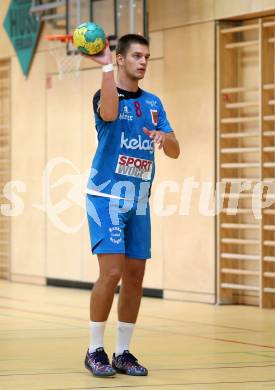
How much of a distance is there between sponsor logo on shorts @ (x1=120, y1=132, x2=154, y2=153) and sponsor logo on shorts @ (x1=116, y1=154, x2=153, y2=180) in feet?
0.24

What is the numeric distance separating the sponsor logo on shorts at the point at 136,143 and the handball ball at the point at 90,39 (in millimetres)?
580

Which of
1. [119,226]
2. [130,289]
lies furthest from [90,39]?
[130,289]

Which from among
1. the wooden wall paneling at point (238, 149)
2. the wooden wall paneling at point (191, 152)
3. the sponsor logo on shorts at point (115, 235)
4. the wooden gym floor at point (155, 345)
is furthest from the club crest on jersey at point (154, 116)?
the wooden wall paneling at point (191, 152)

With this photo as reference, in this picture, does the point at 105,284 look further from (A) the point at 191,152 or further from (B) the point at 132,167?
(A) the point at 191,152

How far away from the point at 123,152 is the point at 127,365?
1400 mm

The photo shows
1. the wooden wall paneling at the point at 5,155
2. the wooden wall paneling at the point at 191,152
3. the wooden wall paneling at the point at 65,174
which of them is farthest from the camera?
the wooden wall paneling at the point at 5,155

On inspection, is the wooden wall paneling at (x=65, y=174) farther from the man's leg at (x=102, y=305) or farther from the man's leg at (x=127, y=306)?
the man's leg at (x=102, y=305)

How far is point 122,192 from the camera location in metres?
6.47

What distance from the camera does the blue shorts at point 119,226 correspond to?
6375 millimetres

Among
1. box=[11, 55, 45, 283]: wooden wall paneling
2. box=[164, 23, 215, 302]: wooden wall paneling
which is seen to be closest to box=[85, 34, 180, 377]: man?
Result: box=[164, 23, 215, 302]: wooden wall paneling

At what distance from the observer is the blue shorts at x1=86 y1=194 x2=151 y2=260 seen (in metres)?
6.38

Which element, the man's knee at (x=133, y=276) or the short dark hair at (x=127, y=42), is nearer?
the short dark hair at (x=127, y=42)

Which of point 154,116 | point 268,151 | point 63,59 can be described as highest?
point 63,59

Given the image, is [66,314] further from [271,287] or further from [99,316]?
[99,316]
